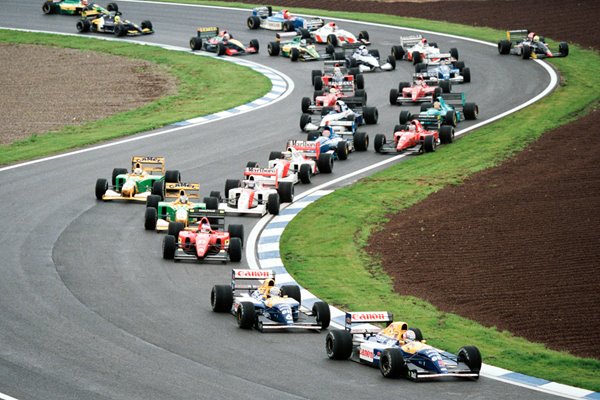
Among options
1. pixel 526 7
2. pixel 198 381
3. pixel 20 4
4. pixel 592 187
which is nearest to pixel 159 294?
pixel 198 381

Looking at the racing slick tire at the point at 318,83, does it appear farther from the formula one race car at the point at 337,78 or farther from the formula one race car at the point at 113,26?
the formula one race car at the point at 113,26

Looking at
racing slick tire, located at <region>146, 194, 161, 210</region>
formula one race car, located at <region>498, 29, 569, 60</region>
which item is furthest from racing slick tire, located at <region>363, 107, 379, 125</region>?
formula one race car, located at <region>498, 29, 569, 60</region>

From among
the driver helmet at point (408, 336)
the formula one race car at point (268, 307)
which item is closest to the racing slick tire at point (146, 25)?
the formula one race car at point (268, 307)

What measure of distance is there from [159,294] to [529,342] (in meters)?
8.40

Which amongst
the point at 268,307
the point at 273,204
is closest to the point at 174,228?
the point at 273,204

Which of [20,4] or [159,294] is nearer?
[159,294]

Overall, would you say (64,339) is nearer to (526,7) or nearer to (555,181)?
(555,181)

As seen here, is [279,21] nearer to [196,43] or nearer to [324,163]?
[196,43]

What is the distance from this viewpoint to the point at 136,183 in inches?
1443

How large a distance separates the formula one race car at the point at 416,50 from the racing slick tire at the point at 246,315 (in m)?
36.4

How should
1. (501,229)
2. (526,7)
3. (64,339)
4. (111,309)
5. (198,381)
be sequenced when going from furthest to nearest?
1. (526,7)
2. (501,229)
3. (111,309)
4. (64,339)
5. (198,381)

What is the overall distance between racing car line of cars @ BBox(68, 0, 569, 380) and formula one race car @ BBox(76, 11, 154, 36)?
0.08m

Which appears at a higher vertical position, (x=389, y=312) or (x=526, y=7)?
(x=526, y=7)

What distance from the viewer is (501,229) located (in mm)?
31797
